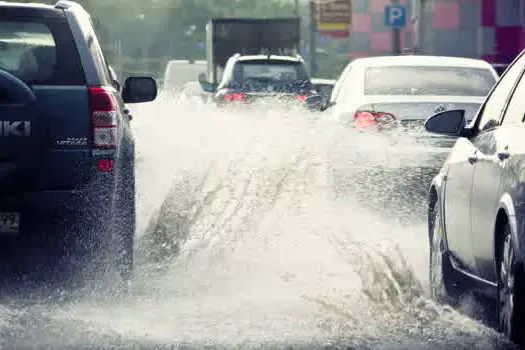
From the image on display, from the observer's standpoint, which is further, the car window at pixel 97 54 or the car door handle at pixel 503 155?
the car window at pixel 97 54

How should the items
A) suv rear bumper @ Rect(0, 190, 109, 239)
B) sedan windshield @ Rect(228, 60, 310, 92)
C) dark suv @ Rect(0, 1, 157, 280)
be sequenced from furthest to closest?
sedan windshield @ Rect(228, 60, 310, 92)
suv rear bumper @ Rect(0, 190, 109, 239)
dark suv @ Rect(0, 1, 157, 280)

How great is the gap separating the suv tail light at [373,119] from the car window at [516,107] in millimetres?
5507

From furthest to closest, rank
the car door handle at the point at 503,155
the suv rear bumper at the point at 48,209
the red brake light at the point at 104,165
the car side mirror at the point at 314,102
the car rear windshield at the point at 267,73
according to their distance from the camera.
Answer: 1. the car rear windshield at the point at 267,73
2. the car side mirror at the point at 314,102
3. the red brake light at the point at 104,165
4. the suv rear bumper at the point at 48,209
5. the car door handle at the point at 503,155

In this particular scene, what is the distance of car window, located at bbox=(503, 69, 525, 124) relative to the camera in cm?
641

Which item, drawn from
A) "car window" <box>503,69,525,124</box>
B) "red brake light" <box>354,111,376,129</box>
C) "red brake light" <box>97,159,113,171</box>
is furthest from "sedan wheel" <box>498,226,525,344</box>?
"red brake light" <box>354,111,376,129</box>

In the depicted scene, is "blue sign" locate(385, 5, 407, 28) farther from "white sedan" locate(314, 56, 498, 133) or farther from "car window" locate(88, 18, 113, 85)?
"car window" locate(88, 18, 113, 85)

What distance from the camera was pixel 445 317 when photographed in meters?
7.03

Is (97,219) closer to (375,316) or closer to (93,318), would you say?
(93,318)

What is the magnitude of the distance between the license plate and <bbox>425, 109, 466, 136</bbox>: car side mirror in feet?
7.38

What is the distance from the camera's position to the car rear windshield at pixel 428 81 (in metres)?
12.9

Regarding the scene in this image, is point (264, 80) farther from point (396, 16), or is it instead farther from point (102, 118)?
point (102, 118)

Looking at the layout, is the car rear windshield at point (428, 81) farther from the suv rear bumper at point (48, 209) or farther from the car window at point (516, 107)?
the car window at point (516, 107)

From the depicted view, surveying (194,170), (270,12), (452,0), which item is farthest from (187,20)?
(194,170)

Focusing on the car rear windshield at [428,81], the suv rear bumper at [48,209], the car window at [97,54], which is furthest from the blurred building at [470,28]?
the suv rear bumper at [48,209]
